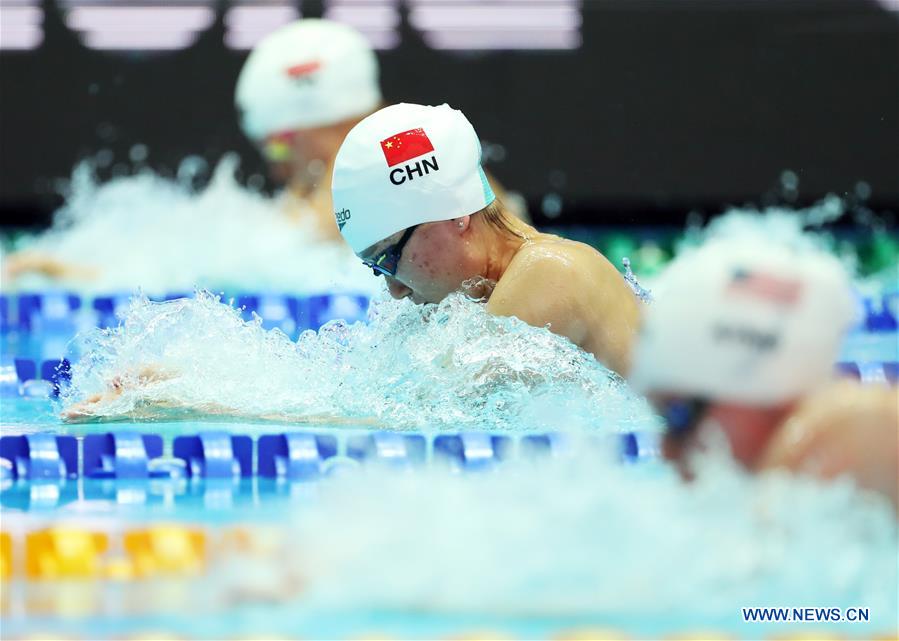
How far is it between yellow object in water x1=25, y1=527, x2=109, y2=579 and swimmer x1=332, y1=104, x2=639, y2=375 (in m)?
1.01

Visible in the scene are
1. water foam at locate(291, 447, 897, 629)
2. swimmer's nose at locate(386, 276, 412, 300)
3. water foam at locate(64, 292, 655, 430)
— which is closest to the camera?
water foam at locate(291, 447, 897, 629)

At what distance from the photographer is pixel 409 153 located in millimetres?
3303

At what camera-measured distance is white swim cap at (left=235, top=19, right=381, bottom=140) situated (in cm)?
614

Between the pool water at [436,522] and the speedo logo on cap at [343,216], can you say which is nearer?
the pool water at [436,522]

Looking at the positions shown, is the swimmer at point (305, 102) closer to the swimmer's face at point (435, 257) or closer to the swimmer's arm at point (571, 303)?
the swimmer's face at point (435, 257)

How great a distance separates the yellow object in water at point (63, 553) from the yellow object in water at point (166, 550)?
6 cm

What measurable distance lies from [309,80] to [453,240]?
3047 mm

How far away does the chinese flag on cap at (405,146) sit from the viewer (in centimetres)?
330

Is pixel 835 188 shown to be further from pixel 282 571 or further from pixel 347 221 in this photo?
pixel 282 571

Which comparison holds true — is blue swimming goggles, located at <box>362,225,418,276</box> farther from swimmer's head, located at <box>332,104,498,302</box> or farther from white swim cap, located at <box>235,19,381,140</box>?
white swim cap, located at <box>235,19,381,140</box>

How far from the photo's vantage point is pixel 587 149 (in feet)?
26.5

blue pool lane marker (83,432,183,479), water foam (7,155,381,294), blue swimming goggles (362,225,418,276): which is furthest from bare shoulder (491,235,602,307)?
water foam (7,155,381,294)

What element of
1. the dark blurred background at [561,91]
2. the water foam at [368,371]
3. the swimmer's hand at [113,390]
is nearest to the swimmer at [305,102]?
the dark blurred background at [561,91]

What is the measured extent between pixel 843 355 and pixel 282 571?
3067 millimetres
